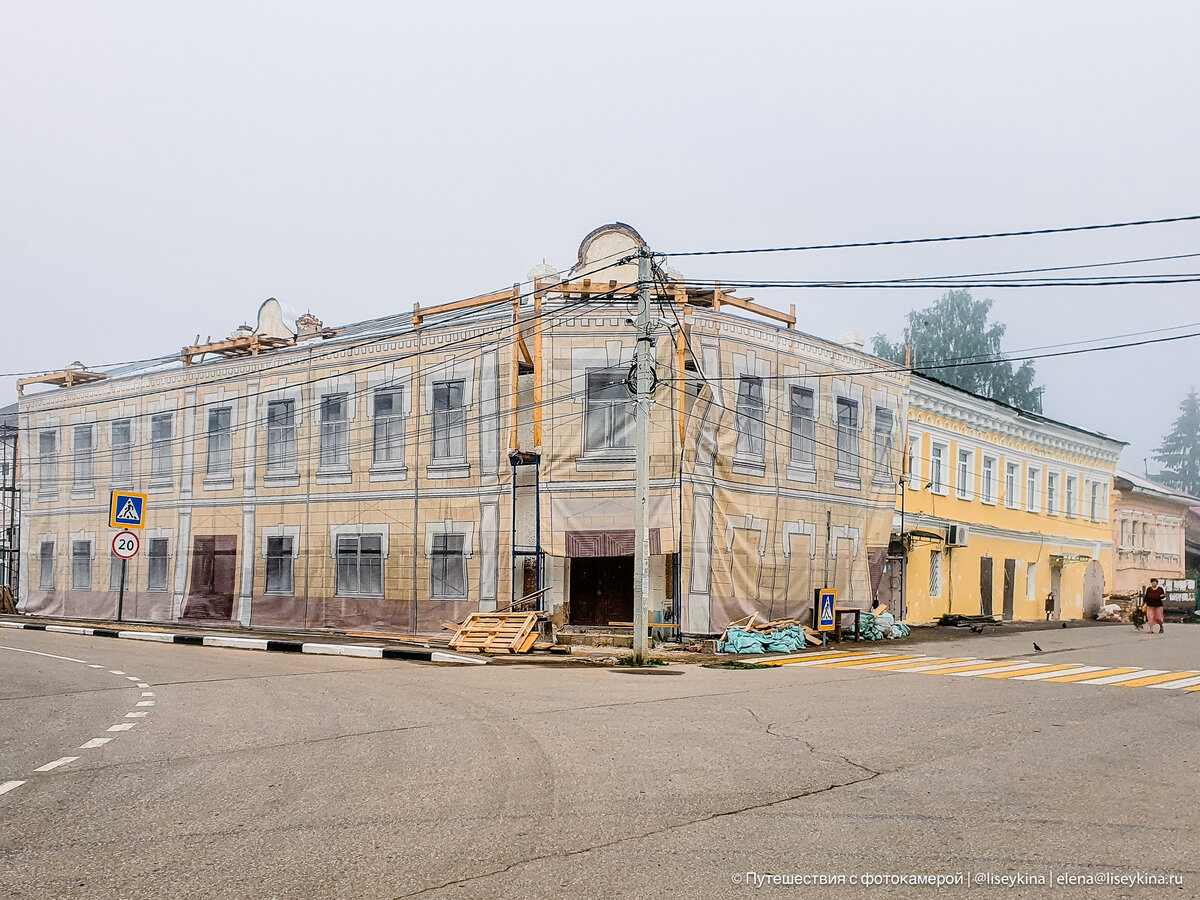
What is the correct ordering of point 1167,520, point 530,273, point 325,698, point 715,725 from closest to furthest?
point 715,725 < point 325,698 < point 530,273 < point 1167,520

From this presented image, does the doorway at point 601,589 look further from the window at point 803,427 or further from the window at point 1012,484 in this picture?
the window at point 1012,484

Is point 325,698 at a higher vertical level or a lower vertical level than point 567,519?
lower

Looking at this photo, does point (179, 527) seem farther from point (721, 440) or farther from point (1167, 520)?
point (1167, 520)

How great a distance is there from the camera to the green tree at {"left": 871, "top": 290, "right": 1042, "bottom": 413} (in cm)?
6206

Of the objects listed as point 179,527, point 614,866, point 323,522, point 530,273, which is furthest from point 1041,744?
point 179,527

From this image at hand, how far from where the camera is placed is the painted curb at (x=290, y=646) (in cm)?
1981

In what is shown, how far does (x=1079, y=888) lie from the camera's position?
17.8ft

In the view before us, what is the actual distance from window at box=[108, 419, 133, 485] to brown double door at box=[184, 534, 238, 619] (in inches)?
164

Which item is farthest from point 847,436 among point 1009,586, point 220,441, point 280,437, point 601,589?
point 220,441

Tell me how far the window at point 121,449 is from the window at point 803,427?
20.7 m

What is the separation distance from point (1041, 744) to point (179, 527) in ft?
89.1

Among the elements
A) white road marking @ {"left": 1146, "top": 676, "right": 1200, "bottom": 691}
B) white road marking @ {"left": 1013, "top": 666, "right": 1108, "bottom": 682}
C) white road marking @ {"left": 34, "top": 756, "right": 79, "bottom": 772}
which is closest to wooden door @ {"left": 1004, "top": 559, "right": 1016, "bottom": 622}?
white road marking @ {"left": 1013, "top": 666, "right": 1108, "bottom": 682}

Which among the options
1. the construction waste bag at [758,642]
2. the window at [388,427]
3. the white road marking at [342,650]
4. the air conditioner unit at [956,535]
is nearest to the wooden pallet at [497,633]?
the white road marking at [342,650]

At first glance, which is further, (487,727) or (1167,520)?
(1167,520)
